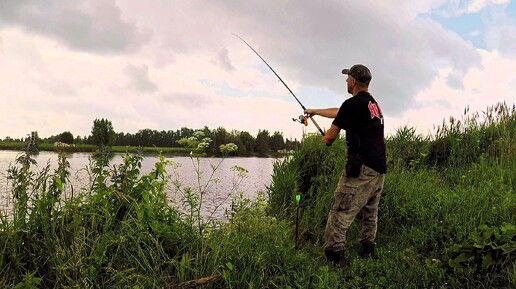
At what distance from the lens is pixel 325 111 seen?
6.18m

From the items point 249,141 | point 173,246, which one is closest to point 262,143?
point 249,141

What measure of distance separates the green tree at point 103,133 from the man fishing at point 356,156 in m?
2.58

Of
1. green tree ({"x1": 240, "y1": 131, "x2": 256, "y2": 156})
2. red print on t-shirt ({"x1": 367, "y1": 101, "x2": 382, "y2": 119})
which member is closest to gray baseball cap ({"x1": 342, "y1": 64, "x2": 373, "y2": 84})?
red print on t-shirt ({"x1": 367, "y1": 101, "x2": 382, "y2": 119})

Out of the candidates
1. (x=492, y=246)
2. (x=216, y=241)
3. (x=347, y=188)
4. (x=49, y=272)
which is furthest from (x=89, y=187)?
(x=492, y=246)

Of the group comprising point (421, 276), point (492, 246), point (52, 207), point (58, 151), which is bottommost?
point (421, 276)

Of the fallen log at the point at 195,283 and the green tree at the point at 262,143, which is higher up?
the green tree at the point at 262,143

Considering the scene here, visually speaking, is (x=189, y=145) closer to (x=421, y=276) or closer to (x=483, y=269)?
(x=421, y=276)

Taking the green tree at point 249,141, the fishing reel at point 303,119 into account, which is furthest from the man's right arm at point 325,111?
the green tree at point 249,141

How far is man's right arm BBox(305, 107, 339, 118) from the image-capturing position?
6078 millimetres

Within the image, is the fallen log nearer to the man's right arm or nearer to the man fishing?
the man fishing

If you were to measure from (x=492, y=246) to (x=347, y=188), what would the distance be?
173 centimetres

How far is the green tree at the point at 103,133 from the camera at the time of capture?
509 cm

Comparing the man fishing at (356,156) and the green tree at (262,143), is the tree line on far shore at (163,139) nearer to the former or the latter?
the green tree at (262,143)

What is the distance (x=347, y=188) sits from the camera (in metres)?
5.63
